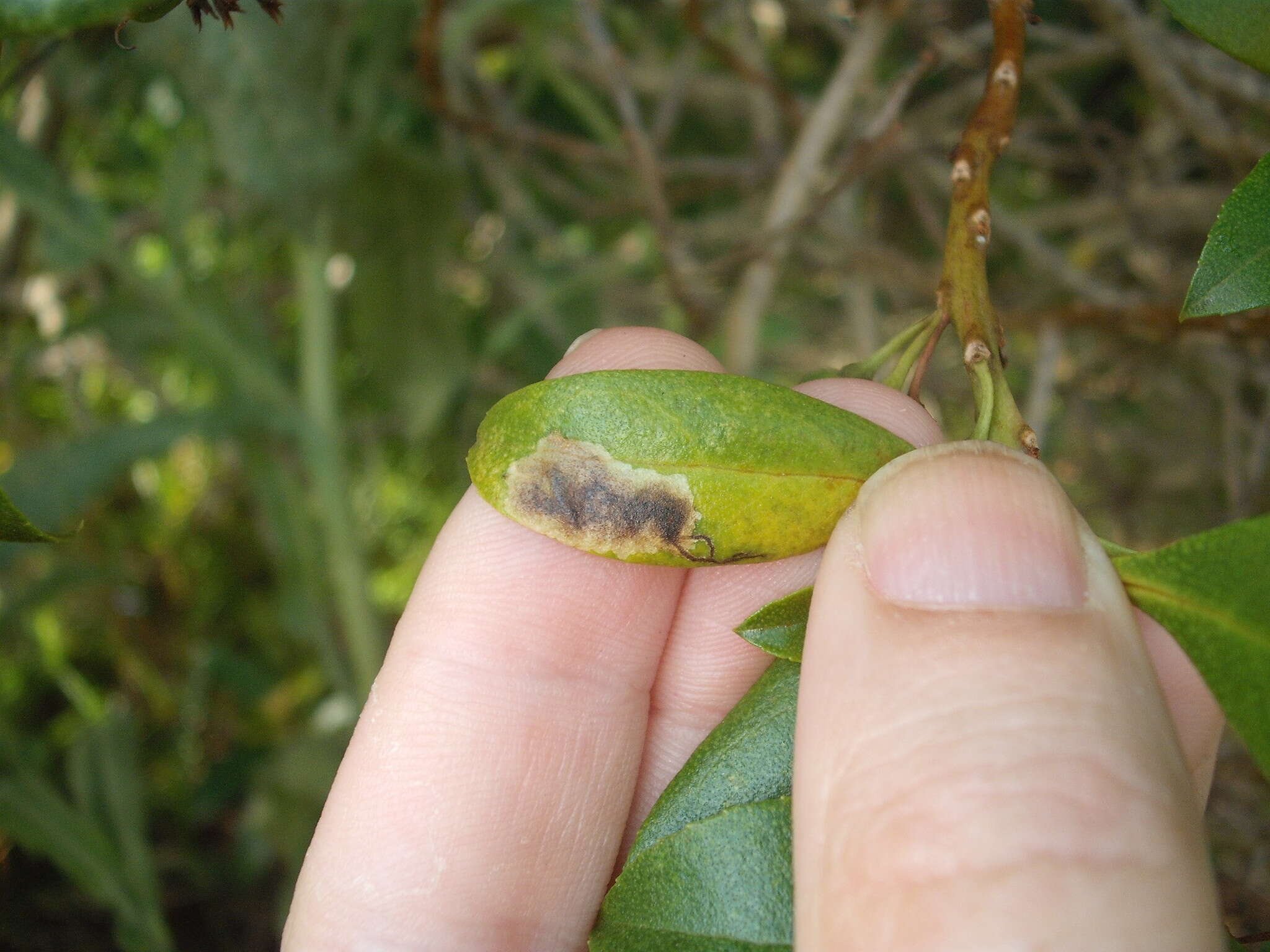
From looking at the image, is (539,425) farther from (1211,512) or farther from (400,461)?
(400,461)

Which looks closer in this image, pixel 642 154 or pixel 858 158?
pixel 858 158

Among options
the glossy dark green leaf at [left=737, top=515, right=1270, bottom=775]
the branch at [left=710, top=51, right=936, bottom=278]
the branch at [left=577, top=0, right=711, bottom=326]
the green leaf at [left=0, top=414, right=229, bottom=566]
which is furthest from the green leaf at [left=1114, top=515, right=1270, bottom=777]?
the green leaf at [left=0, top=414, right=229, bottom=566]

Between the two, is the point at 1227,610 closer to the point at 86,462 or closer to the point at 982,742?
the point at 982,742

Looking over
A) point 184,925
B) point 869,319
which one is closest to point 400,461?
point 184,925

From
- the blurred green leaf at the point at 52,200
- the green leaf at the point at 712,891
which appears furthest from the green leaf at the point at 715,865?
the blurred green leaf at the point at 52,200

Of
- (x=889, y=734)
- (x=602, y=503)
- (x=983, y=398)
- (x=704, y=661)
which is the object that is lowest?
(x=704, y=661)

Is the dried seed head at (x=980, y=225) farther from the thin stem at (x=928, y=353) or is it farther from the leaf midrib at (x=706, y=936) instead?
the leaf midrib at (x=706, y=936)

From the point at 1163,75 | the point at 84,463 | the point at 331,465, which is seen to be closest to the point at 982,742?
the point at 1163,75
